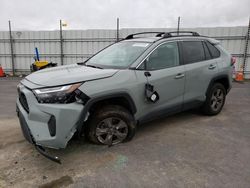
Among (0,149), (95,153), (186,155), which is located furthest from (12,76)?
(186,155)

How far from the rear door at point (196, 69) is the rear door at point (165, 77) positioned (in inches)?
6.8

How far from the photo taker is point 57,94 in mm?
2592

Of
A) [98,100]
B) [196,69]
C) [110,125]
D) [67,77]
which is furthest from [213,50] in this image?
[67,77]

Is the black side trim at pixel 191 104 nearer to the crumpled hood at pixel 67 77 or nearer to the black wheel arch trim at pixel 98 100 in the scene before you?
the black wheel arch trim at pixel 98 100

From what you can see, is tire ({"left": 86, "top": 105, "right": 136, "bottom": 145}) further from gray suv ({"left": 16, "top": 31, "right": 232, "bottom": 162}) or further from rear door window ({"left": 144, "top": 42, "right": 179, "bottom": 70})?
rear door window ({"left": 144, "top": 42, "right": 179, "bottom": 70})

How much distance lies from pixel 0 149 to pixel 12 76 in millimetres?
9813

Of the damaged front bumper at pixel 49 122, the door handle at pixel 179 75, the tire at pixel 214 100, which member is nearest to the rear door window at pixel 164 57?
the door handle at pixel 179 75

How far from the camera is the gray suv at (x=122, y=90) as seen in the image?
259cm

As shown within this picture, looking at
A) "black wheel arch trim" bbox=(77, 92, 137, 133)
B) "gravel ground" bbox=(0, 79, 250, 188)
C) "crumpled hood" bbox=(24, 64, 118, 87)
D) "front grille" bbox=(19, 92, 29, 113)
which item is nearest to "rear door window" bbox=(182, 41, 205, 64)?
"gravel ground" bbox=(0, 79, 250, 188)

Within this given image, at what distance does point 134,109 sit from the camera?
3.21 meters

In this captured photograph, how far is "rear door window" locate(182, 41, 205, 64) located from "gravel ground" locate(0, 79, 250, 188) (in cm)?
130

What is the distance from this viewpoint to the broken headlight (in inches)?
102

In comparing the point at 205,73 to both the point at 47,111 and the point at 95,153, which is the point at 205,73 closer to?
the point at 95,153

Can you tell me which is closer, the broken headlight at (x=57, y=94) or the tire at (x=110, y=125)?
the broken headlight at (x=57, y=94)
